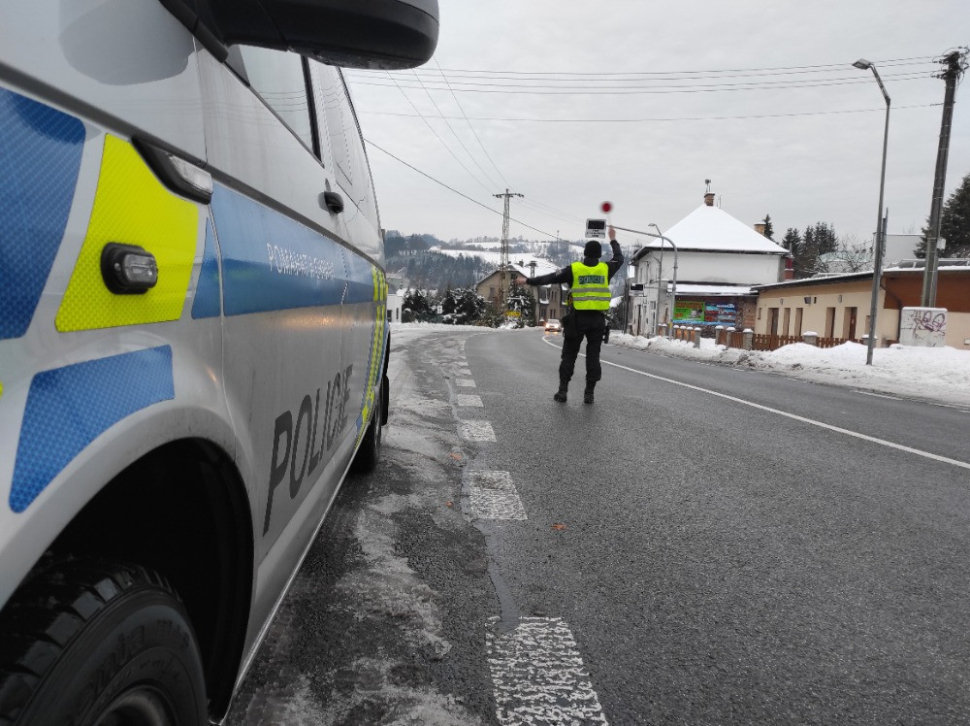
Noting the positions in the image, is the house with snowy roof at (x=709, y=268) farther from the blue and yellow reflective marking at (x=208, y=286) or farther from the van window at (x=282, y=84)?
the blue and yellow reflective marking at (x=208, y=286)

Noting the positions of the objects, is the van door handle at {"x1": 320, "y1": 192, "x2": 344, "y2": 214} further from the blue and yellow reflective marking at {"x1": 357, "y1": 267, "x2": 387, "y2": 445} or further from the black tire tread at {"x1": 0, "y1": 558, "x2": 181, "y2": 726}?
the black tire tread at {"x1": 0, "y1": 558, "x2": 181, "y2": 726}

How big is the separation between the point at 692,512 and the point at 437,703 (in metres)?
2.31

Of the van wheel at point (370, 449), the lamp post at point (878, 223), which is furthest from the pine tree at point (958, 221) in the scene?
the van wheel at point (370, 449)

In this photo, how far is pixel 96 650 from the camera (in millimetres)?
827

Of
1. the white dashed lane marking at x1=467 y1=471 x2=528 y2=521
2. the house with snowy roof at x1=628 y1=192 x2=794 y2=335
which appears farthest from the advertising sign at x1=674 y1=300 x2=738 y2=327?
the white dashed lane marking at x1=467 y1=471 x2=528 y2=521

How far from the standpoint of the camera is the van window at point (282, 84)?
1641 mm

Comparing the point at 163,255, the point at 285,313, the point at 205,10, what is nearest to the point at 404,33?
the point at 205,10

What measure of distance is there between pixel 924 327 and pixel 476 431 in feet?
54.3

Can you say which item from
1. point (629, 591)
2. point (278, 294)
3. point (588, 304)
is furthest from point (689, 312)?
point (278, 294)

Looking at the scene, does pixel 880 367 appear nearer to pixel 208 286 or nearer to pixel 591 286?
pixel 591 286

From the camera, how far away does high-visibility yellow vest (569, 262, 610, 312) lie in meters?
8.31

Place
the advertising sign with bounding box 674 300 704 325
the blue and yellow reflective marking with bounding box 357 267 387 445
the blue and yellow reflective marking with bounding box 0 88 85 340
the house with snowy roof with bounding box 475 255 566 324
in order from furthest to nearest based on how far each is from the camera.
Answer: the house with snowy roof with bounding box 475 255 566 324
the advertising sign with bounding box 674 300 704 325
the blue and yellow reflective marking with bounding box 357 267 387 445
the blue and yellow reflective marking with bounding box 0 88 85 340

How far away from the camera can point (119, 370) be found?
89cm

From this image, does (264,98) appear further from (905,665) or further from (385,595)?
(905,665)
